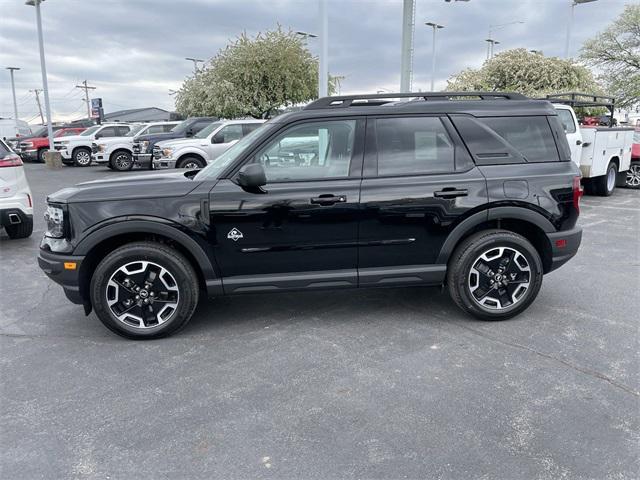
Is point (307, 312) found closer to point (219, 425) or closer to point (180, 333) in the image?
point (180, 333)

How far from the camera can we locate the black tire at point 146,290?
156 inches

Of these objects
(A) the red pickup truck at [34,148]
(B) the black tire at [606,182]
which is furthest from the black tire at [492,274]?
(A) the red pickup truck at [34,148]

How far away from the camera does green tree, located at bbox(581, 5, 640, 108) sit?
90.4 feet

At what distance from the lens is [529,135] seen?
442 cm

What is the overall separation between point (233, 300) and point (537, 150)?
3.12 meters

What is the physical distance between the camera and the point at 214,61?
27641mm

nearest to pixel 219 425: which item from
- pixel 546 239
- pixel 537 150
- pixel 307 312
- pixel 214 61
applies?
pixel 307 312

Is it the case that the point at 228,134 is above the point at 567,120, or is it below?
below

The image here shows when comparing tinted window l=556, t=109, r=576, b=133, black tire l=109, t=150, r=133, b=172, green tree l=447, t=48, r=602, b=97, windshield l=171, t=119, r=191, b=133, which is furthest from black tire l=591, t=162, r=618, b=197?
black tire l=109, t=150, r=133, b=172

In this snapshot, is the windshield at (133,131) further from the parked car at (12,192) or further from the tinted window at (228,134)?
the parked car at (12,192)

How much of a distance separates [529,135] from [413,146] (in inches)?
41.0

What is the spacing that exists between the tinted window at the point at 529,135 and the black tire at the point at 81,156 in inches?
853

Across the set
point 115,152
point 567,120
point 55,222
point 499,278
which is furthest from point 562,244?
point 115,152

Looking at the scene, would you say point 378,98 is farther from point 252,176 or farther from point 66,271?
point 66,271
